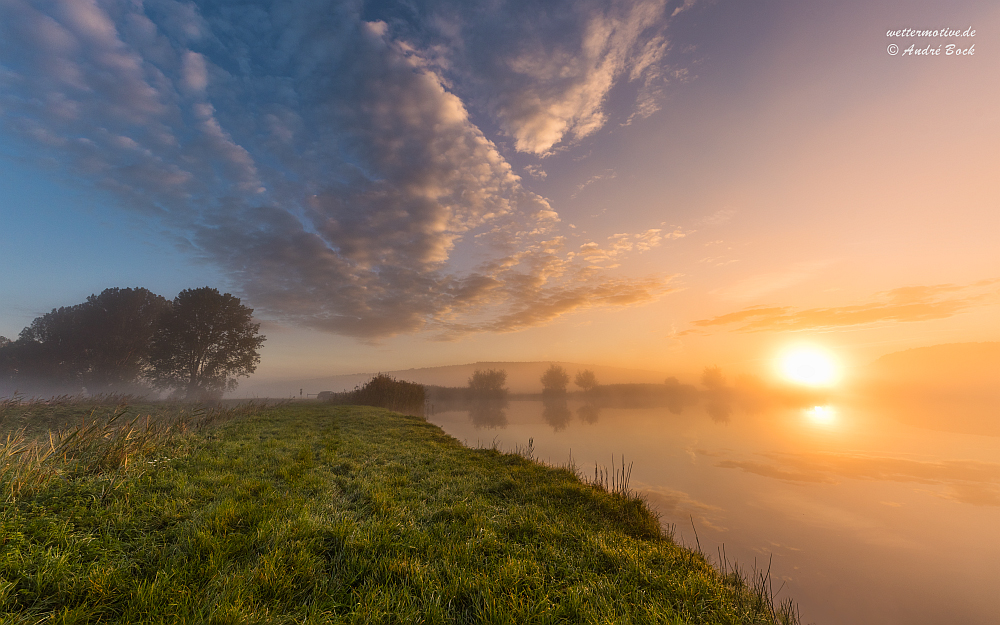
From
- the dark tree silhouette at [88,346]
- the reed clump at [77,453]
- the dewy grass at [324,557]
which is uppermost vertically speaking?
the dark tree silhouette at [88,346]

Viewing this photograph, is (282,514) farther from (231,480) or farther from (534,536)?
(534,536)

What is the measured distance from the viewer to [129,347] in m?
42.2

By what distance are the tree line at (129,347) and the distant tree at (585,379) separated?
84340 millimetres

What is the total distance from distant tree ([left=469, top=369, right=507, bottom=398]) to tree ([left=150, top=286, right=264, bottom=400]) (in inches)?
1986

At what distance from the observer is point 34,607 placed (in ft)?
10.4

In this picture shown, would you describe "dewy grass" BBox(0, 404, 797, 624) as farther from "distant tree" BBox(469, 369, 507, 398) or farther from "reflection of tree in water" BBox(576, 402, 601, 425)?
"distant tree" BBox(469, 369, 507, 398)

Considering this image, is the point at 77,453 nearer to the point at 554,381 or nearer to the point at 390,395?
the point at 390,395

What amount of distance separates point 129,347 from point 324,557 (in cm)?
5804

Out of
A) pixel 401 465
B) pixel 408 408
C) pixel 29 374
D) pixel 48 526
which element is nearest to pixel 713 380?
pixel 408 408

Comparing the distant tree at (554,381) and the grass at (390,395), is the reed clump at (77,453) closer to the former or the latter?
the grass at (390,395)

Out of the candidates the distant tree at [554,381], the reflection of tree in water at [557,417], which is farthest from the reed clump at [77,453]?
the distant tree at [554,381]

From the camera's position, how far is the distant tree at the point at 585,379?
103500 mm

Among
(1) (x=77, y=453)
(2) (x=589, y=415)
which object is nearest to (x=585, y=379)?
(2) (x=589, y=415)

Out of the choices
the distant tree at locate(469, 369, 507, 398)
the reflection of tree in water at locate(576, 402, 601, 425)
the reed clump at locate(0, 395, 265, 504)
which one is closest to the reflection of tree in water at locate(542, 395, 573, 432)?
the reflection of tree in water at locate(576, 402, 601, 425)
